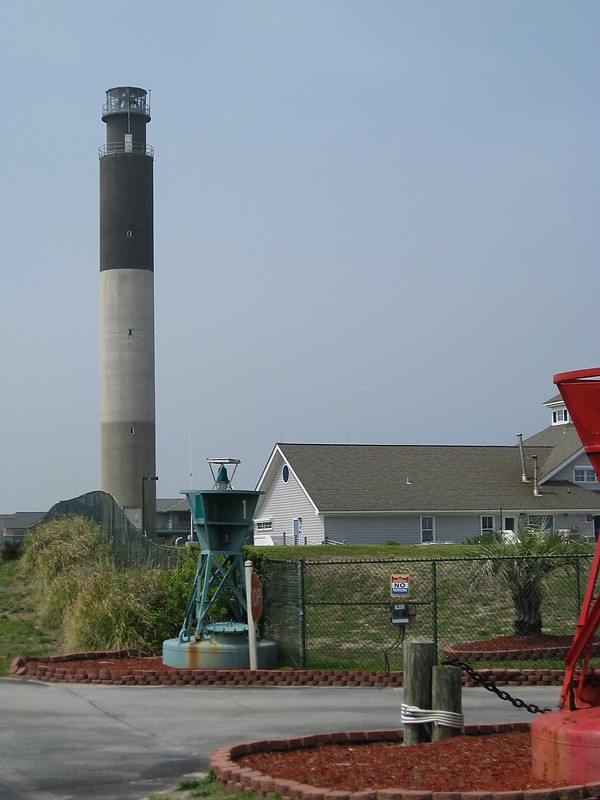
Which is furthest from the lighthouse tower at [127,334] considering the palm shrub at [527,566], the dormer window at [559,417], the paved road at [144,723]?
the paved road at [144,723]

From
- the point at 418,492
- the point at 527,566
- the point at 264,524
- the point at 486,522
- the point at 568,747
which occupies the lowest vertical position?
the point at 568,747

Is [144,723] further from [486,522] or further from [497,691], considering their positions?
[486,522]

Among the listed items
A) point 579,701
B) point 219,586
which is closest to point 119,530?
point 219,586

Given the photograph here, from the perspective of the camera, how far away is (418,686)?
10.6 metres

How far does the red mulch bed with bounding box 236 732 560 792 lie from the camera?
8727 millimetres

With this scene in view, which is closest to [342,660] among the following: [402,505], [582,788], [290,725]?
[290,725]

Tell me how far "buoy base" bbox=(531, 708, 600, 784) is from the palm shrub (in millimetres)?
10625

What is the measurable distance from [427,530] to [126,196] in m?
25.9

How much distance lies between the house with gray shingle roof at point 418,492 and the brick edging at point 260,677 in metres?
27.9

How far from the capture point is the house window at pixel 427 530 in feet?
154

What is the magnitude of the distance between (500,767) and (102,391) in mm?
53638

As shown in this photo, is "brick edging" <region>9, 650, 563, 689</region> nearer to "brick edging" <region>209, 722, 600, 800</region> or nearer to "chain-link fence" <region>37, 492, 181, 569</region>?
"brick edging" <region>209, 722, 600, 800</region>

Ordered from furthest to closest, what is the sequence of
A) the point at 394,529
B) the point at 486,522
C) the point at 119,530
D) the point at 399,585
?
the point at 486,522 < the point at 394,529 < the point at 119,530 < the point at 399,585

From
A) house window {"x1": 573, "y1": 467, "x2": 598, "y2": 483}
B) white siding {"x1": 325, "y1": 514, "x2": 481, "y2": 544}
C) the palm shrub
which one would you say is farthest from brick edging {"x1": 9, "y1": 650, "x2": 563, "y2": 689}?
house window {"x1": 573, "y1": 467, "x2": 598, "y2": 483}
